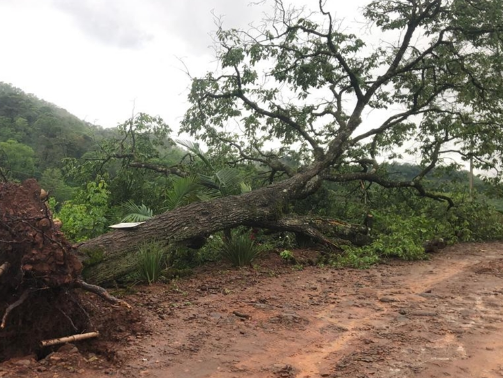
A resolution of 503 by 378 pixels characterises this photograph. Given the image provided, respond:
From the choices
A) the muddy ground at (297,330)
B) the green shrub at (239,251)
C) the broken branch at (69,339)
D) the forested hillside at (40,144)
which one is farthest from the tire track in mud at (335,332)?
the forested hillside at (40,144)

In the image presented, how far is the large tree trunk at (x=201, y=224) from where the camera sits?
16.6ft

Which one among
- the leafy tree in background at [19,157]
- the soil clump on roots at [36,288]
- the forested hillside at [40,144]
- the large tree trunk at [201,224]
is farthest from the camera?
the forested hillside at [40,144]

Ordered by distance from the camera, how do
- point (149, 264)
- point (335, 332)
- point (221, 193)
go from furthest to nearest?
point (221, 193) → point (149, 264) → point (335, 332)

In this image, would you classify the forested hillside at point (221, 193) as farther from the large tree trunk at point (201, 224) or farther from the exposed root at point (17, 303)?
the exposed root at point (17, 303)

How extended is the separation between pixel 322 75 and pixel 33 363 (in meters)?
8.82

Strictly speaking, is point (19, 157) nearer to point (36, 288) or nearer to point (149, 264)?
point (149, 264)

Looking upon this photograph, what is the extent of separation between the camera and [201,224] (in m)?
6.21

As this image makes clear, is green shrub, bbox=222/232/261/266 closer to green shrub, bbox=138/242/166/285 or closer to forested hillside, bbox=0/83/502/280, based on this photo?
forested hillside, bbox=0/83/502/280

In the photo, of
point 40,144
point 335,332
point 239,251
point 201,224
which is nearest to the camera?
point 335,332

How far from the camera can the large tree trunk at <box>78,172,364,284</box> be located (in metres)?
5.06

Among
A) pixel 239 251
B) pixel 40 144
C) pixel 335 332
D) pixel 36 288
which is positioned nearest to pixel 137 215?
pixel 239 251

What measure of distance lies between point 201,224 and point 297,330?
274 cm

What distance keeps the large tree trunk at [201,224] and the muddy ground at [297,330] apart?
0.55m

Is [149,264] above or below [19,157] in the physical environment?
below
